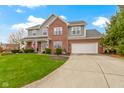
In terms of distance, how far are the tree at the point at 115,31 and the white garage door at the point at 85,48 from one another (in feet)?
5.36

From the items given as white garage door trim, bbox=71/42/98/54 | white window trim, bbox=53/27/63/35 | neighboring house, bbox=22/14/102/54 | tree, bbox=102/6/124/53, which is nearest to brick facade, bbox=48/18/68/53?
neighboring house, bbox=22/14/102/54

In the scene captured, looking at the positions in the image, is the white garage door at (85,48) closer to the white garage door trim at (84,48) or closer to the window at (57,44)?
the white garage door trim at (84,48)

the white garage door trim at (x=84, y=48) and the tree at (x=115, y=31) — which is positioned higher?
the tree at (x=115, y=31)

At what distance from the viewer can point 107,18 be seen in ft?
92.5

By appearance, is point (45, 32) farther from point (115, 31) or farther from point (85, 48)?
point (115, 31)

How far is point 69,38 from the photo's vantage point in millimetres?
29250

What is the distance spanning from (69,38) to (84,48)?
2824 mm

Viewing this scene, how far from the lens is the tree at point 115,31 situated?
21.5 m

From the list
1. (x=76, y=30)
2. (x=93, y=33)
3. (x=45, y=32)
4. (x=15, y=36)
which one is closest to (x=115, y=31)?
(x=93, y=33)

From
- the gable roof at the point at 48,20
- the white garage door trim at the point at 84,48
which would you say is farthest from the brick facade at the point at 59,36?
the gable roof at the point at 48,20

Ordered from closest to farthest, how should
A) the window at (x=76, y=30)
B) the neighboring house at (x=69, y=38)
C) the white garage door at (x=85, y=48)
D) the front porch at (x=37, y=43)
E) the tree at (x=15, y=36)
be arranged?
1. the white garage door at (x=85, y=48)
2. the neighboring house at (x=69, y=38)
3. the window at (x=76, y=30)
4. the front porch at (x=37, y=43)
5. the tree at (x=15, y=36)
